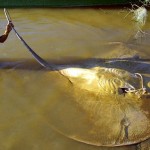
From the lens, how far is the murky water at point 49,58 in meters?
5.09

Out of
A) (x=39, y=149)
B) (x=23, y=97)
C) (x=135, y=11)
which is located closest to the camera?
(x=39, y=149)

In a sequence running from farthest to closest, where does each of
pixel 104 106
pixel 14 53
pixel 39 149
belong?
pixel 14 53 → pixel 104 106 → pixel 39 149

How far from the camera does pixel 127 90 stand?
17.9 ft

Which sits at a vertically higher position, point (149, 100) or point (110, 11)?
point (110, 11)

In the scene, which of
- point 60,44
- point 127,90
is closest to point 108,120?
point 127,90

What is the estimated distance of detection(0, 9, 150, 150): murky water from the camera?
16.7 feet

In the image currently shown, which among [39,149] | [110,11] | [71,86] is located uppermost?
[110,11]

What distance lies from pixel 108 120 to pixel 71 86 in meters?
1.14

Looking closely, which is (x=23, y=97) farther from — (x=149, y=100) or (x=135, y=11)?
(x=135, y=11)

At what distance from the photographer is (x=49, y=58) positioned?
22.6 ft

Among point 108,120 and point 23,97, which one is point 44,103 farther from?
point 108,120

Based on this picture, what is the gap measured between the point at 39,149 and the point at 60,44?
3.26m

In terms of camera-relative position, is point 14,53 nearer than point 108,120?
No

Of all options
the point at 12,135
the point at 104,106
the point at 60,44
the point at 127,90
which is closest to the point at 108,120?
the point at 104,106
